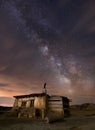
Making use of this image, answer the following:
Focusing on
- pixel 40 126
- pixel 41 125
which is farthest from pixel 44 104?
pixel 40 126

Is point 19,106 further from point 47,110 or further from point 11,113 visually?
point 47,110

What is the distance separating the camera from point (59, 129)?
570 inches

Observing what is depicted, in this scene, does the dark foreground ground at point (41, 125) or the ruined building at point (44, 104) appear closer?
the dark foreground ground at point (41, 125)

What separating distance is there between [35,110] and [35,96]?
3981 millimetres

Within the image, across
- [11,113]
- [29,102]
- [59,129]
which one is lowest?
[59,129]

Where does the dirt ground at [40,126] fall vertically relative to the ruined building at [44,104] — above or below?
below

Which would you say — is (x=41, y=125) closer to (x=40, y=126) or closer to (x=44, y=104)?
(x=40, y=126)

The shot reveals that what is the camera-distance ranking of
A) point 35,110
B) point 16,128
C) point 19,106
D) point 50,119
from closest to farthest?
1. point 16,128
2. point 50,119
3. point 35,110
4. point 19,106

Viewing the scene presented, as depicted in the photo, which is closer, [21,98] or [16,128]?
[16,128]

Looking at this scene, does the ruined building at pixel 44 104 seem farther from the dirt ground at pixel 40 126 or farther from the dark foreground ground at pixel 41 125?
the dirt ground at pixel 40 126

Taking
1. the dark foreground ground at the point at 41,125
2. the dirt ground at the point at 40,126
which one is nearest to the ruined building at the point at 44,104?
the dark foreground ground at the point at 41,125

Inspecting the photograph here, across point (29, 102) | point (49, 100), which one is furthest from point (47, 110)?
point (29, 102)

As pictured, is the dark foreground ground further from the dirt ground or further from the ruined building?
the ruined building

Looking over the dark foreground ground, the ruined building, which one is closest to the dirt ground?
the dark foreground ground
